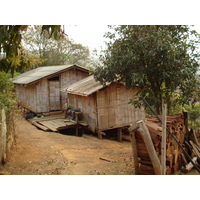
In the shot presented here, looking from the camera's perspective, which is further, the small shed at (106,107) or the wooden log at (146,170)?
the small shed at (106,107)

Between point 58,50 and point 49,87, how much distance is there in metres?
2.52

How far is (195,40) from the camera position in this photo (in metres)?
5.25

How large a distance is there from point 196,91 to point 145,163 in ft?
8.59

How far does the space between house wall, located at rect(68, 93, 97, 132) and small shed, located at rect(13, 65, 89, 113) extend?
136cm

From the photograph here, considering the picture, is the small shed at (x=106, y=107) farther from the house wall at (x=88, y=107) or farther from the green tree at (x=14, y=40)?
the green tree at (x=14, y=40)

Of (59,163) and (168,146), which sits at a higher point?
(168,146)

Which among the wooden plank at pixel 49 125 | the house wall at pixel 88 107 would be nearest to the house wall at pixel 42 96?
the wooden plank at pixel 49 125

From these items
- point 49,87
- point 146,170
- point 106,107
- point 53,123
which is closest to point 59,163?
point 146,170

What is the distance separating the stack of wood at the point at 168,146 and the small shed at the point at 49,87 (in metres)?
7.12

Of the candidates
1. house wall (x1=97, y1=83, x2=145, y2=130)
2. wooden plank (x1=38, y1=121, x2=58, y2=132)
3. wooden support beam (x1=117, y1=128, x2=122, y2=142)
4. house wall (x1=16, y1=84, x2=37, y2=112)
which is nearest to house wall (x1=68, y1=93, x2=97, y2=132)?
house wall (x1=97, y1=83, x2=145, y2=130)

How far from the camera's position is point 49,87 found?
11258 millimetres

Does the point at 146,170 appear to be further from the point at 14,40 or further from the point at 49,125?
the point at 49,125

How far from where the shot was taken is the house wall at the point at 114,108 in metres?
8.72
